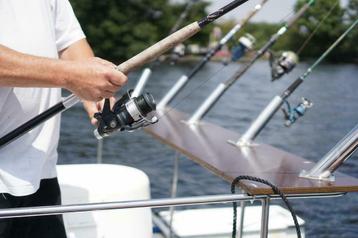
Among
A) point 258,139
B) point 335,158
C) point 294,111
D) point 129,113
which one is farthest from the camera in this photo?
point 258,139

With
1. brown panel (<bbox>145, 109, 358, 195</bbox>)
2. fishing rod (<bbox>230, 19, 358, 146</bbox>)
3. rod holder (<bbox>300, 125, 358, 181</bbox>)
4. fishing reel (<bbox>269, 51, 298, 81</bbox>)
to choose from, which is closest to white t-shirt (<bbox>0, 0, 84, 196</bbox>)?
brown panel (<bbox>145, 109, 358, 195</bbox>)

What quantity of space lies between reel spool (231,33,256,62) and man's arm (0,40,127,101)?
249 cm

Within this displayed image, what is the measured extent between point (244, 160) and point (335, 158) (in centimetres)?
41

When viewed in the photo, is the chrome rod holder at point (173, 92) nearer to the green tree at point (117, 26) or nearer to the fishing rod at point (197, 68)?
the fishing rod at point (197, 68)

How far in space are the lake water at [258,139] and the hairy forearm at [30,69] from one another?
2.03 meters

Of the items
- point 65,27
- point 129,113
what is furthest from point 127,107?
point 65,27

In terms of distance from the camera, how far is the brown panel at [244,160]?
1626 mm

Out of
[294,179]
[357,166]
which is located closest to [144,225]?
[294,179]

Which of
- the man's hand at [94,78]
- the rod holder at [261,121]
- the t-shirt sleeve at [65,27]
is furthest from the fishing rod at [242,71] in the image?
the man's hand at [94,78]

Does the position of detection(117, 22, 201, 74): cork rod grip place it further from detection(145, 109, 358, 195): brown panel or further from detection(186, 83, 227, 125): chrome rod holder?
detection(186, 83, 227, 125): chrome rod holder

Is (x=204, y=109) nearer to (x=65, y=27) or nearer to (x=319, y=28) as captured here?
(x=319, y=28)

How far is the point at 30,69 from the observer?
4.01 feet

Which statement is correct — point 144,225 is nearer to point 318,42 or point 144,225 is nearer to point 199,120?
point 199,120

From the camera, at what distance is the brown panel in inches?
64.0
